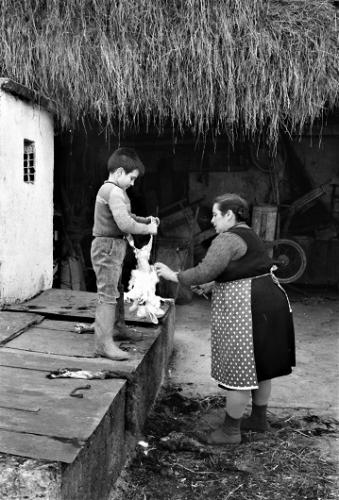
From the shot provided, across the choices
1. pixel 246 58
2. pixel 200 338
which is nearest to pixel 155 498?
pixel 200 338

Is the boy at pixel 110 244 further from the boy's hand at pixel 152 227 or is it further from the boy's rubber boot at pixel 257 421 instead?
the boy's rubber boot at pixel 257 421

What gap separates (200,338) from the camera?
20.9 feet

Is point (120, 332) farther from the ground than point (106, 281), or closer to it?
closer to it

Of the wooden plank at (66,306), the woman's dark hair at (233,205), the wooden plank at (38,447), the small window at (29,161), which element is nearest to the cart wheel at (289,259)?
the wooden plank at (66,306)

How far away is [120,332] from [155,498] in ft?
4.67

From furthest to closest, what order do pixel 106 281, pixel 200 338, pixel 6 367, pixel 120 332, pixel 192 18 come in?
pixel 200 338
pixel 192 18
pixel 120 332
pixel 106 281
pixel 6 367

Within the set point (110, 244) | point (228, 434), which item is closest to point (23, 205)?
point (110, 244)

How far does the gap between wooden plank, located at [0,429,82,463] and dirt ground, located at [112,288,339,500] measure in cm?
88

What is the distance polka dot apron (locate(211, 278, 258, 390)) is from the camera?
3410mm

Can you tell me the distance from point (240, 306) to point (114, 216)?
1.08 metres

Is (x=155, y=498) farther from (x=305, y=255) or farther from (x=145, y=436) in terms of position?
(x=305, y=255)

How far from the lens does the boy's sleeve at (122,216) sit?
140 inches

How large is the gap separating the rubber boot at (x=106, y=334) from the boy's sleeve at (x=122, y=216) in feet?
1.90

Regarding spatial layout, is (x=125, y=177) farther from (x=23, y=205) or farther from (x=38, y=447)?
(x=38, y=447)
